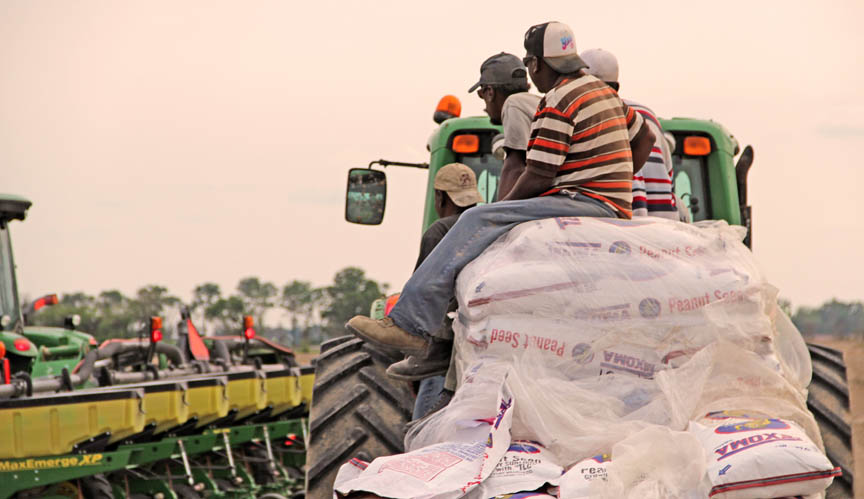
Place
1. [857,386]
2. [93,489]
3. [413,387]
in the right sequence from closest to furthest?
[413,387], [93,489], [857,386]

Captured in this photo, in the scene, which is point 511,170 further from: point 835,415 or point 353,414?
point 835,415

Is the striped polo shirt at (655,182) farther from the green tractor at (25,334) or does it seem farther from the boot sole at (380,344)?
the green tractor at (25,334)

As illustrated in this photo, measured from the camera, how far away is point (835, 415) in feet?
17.1

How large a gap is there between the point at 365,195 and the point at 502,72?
2.11 metres

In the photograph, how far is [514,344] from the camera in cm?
396

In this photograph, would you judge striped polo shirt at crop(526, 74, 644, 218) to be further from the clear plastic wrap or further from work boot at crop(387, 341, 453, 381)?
work boot at crop(387, 341, 453, 381)

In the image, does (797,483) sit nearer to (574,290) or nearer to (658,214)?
(574,290)

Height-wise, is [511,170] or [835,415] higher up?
[511,170]

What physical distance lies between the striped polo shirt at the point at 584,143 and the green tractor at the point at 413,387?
1234 millimetres

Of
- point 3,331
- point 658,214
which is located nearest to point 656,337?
point 658,214

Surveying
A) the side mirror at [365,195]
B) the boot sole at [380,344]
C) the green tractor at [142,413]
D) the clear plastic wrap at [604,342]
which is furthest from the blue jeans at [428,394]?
the green tractor at [142,413]

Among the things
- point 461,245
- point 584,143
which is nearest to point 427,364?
point 461,245

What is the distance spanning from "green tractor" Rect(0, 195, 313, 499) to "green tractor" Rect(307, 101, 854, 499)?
10.4 ft

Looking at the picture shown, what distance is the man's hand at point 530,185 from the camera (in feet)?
14.1
